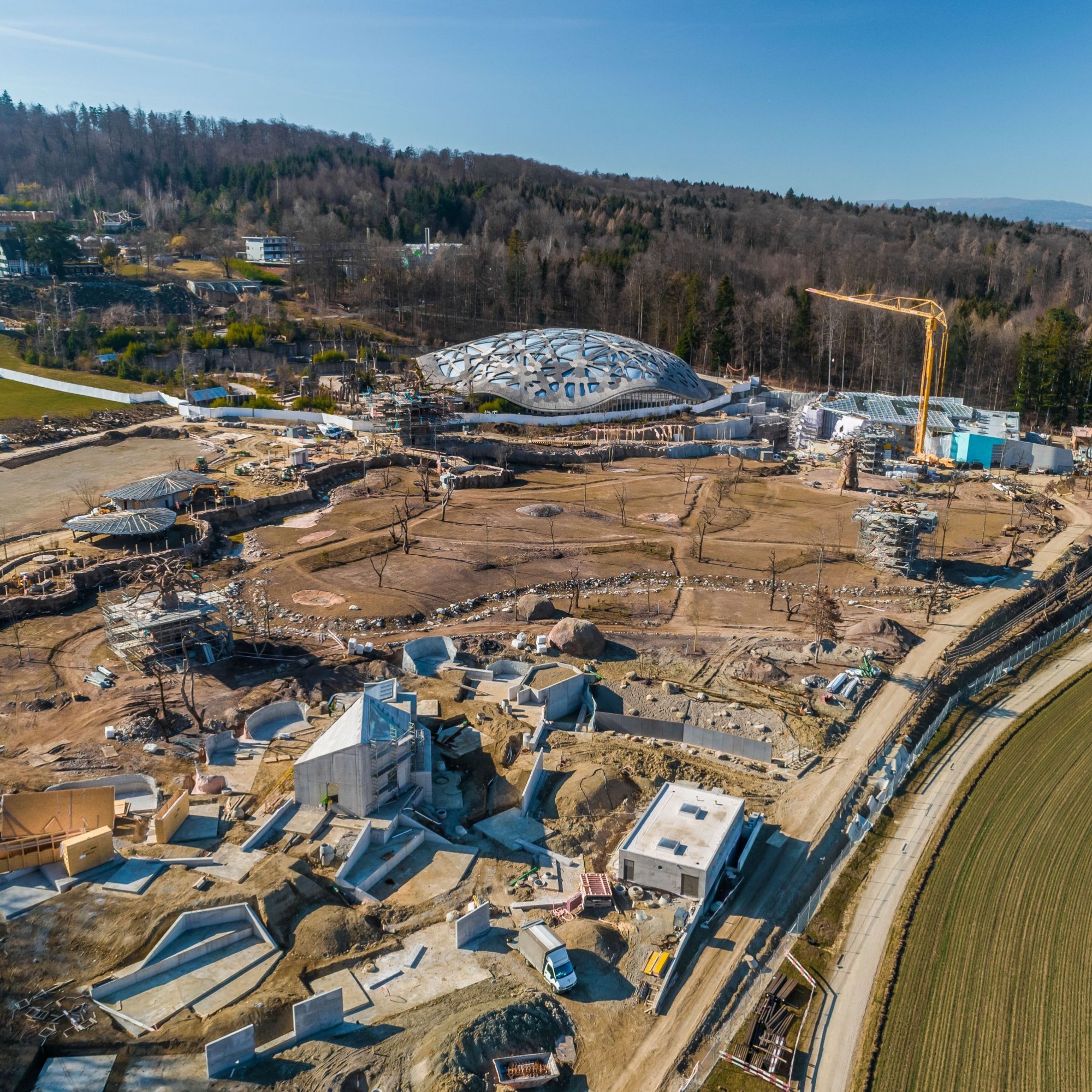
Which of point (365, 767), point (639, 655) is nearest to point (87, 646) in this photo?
point (365, 767)

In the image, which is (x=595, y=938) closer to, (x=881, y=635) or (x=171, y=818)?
(x=171, y=818)

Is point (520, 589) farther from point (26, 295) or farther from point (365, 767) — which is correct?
point (26, 295)

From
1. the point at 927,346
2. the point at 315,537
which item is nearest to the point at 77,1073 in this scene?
the point at 315,537

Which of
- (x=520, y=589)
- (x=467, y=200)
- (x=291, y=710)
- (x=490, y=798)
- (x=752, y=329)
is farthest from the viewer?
(x=467, y=200)

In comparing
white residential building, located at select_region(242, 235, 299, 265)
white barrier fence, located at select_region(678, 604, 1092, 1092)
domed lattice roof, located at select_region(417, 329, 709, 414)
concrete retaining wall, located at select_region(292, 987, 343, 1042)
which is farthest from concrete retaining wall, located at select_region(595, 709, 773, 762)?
white residential building, located at select_region(242, 235, 299, 265)

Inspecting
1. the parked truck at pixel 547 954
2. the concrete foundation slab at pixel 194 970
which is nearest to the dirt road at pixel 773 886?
the parked truck at pixel 547 954

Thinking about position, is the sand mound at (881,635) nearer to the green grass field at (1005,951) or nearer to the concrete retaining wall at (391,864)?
the green grass field at (1005,951)
